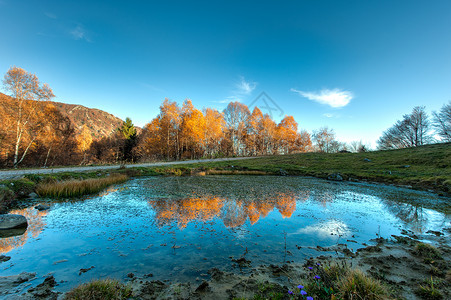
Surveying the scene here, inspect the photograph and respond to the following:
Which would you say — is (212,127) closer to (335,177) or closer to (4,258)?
(335,177)

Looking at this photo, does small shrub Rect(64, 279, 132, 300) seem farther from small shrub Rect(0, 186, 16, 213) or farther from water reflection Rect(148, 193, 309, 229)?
small shrub Rect(0, 186, 16, 213)

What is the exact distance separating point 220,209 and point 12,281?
5723 mm

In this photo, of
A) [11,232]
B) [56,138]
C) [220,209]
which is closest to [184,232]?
[220,209]

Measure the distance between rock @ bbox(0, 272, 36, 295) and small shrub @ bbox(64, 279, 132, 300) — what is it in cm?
121

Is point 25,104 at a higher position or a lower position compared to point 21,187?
higher

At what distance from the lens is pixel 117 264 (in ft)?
11.7

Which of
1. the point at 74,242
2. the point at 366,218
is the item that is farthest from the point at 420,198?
the point at 74,242

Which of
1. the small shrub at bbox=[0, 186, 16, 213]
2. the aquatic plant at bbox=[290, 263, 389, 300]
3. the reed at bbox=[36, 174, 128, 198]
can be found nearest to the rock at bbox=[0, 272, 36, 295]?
the aquatic plant at bbox=[290, 263, 389, 300]

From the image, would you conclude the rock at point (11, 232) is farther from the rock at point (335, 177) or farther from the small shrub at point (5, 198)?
the rock at point (335, 177)

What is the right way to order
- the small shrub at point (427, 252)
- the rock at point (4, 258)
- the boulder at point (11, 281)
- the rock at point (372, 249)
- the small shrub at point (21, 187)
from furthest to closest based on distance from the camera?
the small shrub at point (21, 187) < the rock at point (372, 249) < the small shrub at point (427, 252) < the rock at point (4, 258) < the boulder at point (11, 281)

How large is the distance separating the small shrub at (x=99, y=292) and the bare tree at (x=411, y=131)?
2131 inches

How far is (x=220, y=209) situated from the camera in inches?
299

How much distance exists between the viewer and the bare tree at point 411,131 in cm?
3934

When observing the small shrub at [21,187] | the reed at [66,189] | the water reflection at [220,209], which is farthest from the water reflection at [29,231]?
the water reflection at [220,209]
